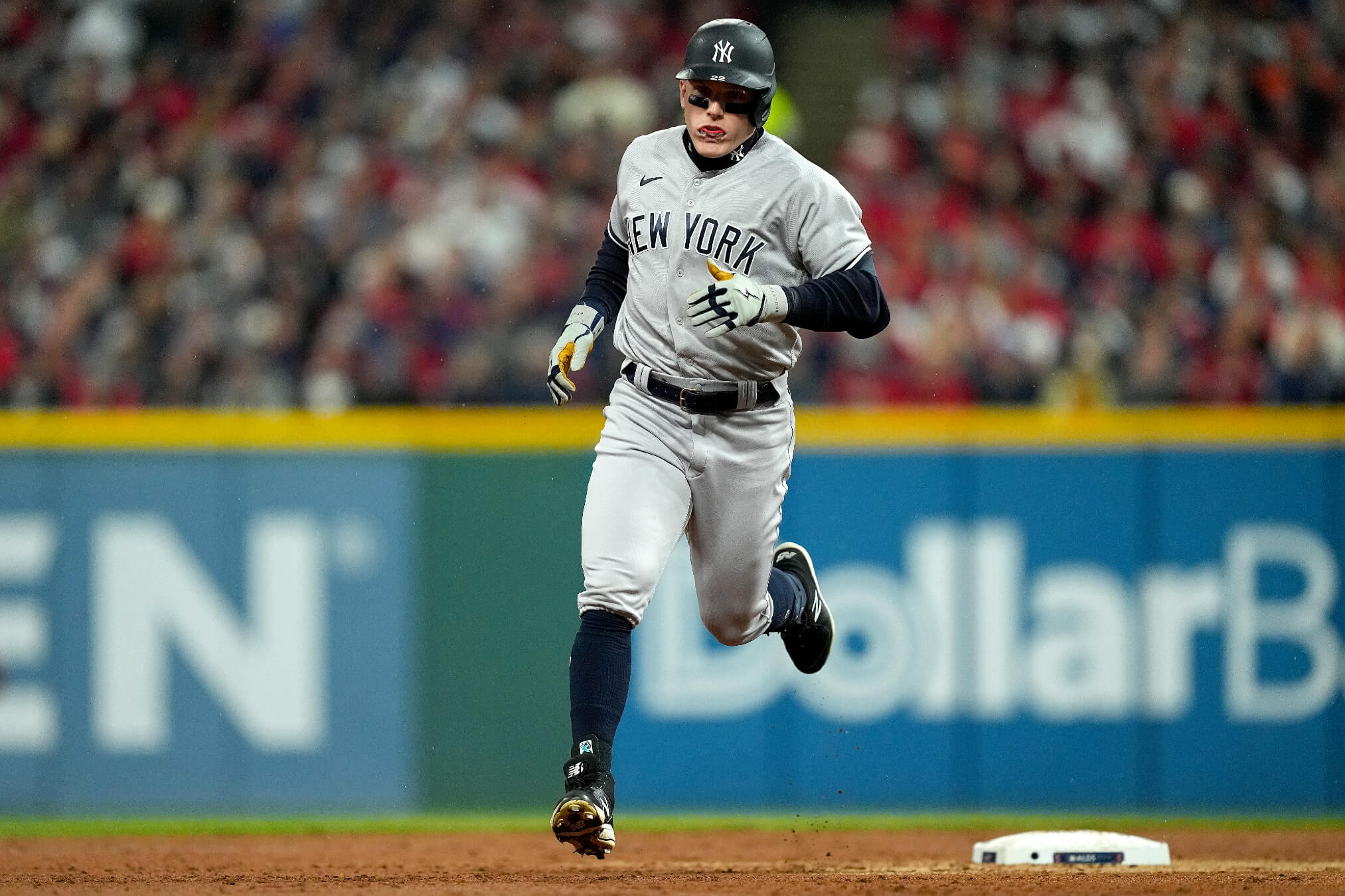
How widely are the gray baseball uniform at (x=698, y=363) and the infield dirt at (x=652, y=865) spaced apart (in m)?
0.96

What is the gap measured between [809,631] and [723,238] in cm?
160

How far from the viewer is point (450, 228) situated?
10.1m

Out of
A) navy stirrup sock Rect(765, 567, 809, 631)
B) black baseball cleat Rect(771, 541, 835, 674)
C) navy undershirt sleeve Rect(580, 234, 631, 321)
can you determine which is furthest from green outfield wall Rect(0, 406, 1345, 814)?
navy undershirt sleeve Rect(580, 234, 631, 321)

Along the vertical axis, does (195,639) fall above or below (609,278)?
below

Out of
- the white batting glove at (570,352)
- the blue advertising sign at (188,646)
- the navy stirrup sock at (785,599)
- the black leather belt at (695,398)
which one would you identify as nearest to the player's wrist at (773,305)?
the black leather belt at (695,398)

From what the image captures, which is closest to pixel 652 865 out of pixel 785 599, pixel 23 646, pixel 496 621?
pixel 785 599

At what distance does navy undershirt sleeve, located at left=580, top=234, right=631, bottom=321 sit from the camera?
5336 mm

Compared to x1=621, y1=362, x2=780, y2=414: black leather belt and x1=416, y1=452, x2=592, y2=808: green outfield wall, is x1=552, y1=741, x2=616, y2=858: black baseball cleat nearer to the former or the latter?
x1=621, y1=362, x2=780, y2=414: black leather belt

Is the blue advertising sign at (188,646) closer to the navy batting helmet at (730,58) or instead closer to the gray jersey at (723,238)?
the gray jersey at (723,238)

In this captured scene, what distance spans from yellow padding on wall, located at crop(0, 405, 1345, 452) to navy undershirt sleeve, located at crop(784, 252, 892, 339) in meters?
3.25

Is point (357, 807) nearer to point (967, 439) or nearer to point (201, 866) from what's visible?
point (201, 866)

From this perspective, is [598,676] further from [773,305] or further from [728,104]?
[728,104]

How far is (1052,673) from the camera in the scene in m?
8.18

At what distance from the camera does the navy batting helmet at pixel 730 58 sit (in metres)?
4.88
